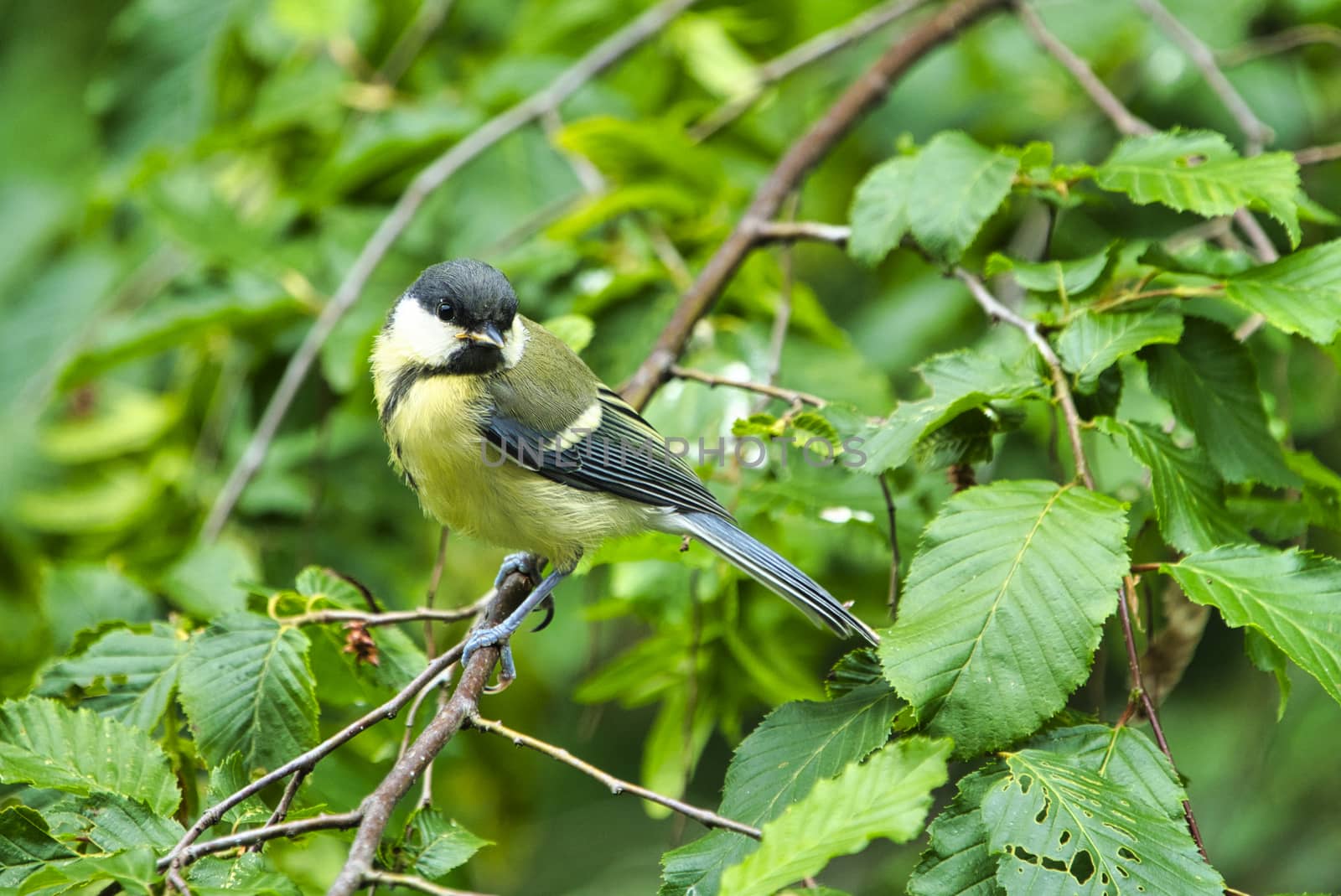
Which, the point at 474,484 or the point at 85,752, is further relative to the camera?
the point at 474,484

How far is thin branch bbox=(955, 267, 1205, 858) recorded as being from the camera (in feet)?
5.03

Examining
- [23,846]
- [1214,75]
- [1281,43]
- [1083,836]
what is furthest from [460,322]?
[1281,43]

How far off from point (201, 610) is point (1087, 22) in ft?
9.99

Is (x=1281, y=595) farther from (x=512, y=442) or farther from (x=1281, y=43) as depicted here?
(x=1281, y=43)

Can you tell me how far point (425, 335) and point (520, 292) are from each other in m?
0.54

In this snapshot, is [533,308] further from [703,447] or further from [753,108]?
[753,108]

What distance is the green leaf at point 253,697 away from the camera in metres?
1.80

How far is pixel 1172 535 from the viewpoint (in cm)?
166

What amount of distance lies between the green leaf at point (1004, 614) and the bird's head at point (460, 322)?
3.72ft

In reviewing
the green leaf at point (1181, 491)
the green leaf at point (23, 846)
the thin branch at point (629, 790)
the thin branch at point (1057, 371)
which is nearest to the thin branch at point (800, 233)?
the thin branch at point (1057, 371)

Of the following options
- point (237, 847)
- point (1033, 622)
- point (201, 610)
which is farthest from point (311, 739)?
point (1033, 622)

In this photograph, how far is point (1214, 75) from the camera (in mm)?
2807

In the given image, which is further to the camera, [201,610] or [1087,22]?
[1087,22]

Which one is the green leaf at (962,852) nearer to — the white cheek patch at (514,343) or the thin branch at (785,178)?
the thin branch at (785,178)
